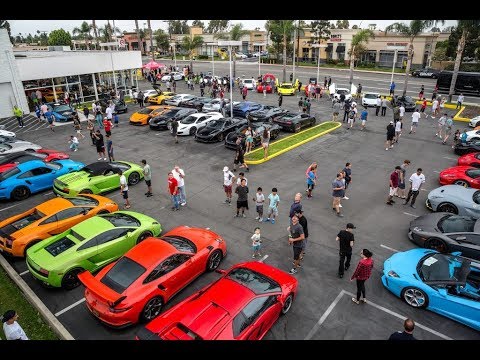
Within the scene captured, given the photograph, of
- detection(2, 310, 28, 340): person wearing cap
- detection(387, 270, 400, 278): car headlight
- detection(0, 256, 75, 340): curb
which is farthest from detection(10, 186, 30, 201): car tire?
detection(387, 270, 400, 278): car headlight

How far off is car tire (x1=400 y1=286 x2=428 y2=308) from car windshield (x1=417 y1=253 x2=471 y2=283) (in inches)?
13.8

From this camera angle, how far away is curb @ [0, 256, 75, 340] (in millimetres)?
7777

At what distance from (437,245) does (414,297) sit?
105 inches

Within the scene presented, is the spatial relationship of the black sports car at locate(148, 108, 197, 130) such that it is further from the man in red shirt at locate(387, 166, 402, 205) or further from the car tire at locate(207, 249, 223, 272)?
the car tire at locate(207, 249, 223, 272)

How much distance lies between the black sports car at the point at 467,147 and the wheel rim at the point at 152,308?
17507mm

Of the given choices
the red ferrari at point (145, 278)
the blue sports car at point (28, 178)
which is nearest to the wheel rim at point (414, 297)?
the red ferrari at point (145, 278)

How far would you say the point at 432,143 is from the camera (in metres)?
21.0

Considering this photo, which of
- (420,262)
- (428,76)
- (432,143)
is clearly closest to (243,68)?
(428,76)

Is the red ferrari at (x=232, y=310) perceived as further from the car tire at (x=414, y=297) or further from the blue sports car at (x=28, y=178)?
the blue sports car at (x=28, y=178)

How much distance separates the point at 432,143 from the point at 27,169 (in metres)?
21.4

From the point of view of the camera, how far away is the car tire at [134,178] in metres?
15.7

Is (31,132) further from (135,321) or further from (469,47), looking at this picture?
(469,47)

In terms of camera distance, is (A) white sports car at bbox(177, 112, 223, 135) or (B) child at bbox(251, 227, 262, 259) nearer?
(B) child at bbox(251, 227, 262, 259)

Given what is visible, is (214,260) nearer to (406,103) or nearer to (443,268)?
(443,268)
